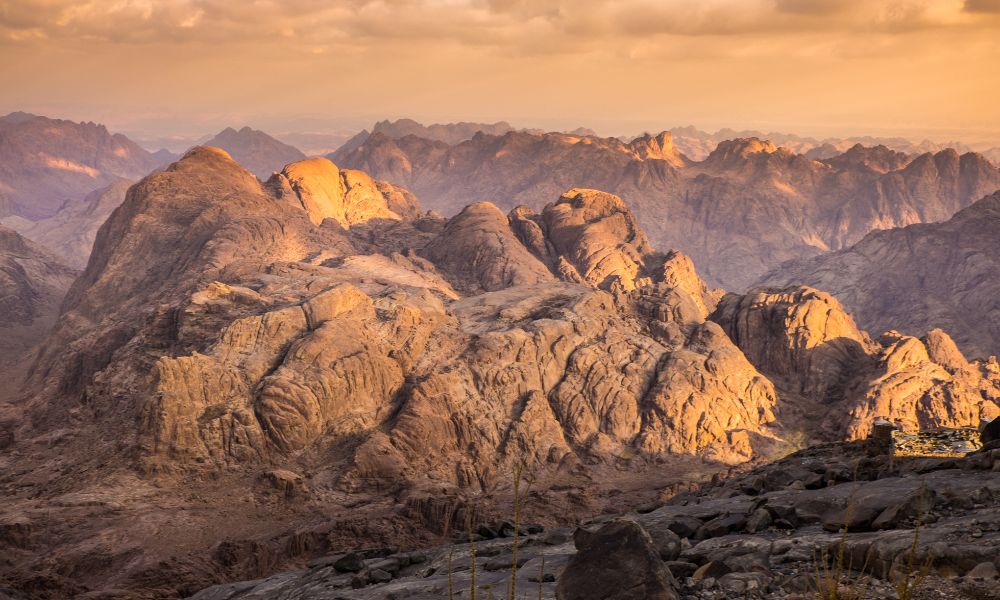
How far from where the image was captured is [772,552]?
1597cm

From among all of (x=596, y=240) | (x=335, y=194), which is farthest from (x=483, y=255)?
(x=335, y=194)

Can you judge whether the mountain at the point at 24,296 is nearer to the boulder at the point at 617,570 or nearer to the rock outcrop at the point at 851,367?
the rock outcrop at the point at 851,367

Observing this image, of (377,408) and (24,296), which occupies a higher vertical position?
(377,408)

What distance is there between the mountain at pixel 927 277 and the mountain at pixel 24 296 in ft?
401

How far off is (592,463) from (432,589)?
36.4m

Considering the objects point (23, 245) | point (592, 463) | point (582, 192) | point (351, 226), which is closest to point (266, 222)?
point (351, 226)

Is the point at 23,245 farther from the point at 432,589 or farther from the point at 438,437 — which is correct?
the point at 432,589

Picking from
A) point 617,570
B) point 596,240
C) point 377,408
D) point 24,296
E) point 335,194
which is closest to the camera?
point 617,570

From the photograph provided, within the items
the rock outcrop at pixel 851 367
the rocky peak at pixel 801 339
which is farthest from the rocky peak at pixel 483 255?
the rock outcrop at pixel 851 367

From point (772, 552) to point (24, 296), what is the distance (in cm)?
13586

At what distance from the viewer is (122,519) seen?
43.7 meters

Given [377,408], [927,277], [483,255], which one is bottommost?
[377,408]

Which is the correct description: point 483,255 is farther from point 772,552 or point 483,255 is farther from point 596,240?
point 772,552

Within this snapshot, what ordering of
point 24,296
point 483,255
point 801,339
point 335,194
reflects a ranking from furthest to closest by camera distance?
point 335,194, point 24,296, point 483,255, point 801,339
